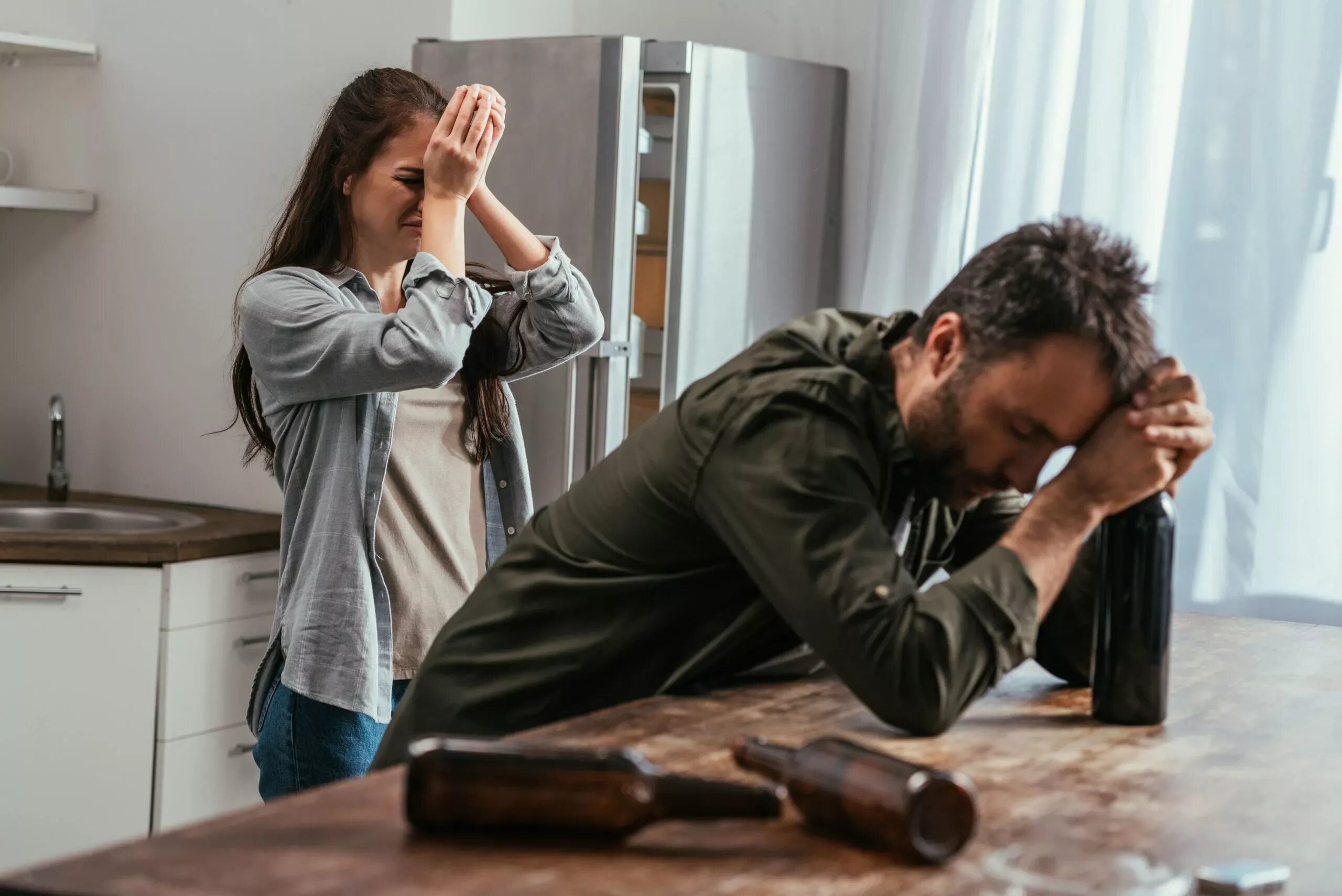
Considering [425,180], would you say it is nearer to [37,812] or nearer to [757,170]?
[757,170]

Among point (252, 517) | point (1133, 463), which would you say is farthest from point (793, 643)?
point (252, 517)

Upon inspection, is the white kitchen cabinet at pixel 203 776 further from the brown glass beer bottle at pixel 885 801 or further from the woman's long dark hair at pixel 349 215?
the brown glass beer bottle at pixel 885 801

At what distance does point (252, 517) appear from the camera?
3160 millimetres

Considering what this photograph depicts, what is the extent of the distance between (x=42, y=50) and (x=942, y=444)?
2.76 meters

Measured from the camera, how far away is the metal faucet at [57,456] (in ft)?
11.1

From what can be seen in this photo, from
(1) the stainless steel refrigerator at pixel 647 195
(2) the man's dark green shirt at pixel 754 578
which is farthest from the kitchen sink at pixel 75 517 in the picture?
(2) the man's dark green shirt at pixel 754 578

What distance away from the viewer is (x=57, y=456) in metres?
3.39

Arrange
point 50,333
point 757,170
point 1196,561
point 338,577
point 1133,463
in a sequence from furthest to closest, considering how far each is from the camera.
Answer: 1. point 50,333
2. point 757,170
3. point 1196,561
4. point 338,577
5. point 1133,463

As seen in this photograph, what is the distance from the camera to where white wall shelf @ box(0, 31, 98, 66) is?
328 centimetres

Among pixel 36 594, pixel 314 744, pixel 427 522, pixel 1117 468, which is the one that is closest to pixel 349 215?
pixel 427 522

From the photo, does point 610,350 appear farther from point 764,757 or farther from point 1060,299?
point 764,757

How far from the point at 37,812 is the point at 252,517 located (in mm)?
688

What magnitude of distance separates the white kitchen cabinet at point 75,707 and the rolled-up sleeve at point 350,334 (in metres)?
0.89

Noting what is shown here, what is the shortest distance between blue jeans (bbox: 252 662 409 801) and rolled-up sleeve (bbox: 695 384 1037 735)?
0.93 metres
